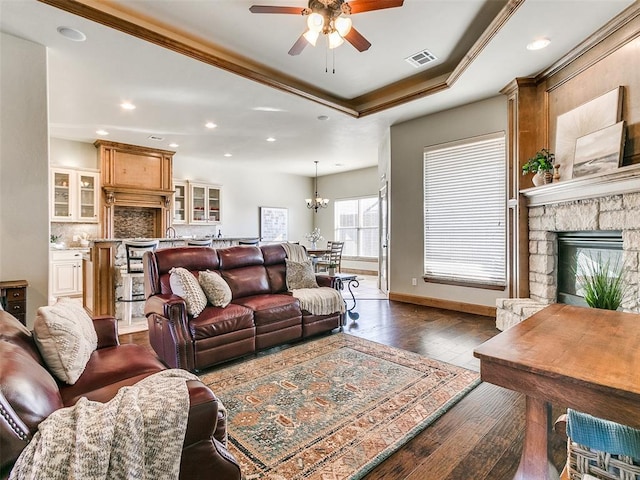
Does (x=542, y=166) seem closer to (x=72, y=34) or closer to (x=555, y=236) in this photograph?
(x=555, y=236)

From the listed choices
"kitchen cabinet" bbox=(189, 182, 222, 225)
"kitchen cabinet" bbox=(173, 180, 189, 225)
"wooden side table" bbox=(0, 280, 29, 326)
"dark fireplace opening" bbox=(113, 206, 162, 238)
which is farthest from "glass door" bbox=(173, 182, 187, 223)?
"wooden side table" bbox=(0, 280, 29, 326)

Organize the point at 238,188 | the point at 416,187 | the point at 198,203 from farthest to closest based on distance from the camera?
the point at 238,188
the point at 198,203
the point at 416,187

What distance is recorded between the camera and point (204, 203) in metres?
8.15

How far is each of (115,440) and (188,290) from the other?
78.7 inches

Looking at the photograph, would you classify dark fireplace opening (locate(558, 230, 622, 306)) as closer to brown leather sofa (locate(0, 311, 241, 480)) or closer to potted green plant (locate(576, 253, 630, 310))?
potted green plant (locate(576, 253, 630, 310))

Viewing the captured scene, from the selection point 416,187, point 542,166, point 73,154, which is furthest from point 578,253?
point 73,154

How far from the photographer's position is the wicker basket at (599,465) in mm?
1110

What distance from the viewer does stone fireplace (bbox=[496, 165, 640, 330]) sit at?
2654 millimetres

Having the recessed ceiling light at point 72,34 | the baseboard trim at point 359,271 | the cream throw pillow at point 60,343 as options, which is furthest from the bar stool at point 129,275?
the baseboard trim at point 359,271

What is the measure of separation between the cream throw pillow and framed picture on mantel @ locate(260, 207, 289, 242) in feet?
25.0

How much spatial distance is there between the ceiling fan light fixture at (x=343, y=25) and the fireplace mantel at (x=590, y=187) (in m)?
2.41

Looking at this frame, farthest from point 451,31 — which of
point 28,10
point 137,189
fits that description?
point 137,189

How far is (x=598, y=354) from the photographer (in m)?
1.14

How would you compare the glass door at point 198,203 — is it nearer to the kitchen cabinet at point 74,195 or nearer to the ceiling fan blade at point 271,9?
the kitchen cabinet at point 74,195
